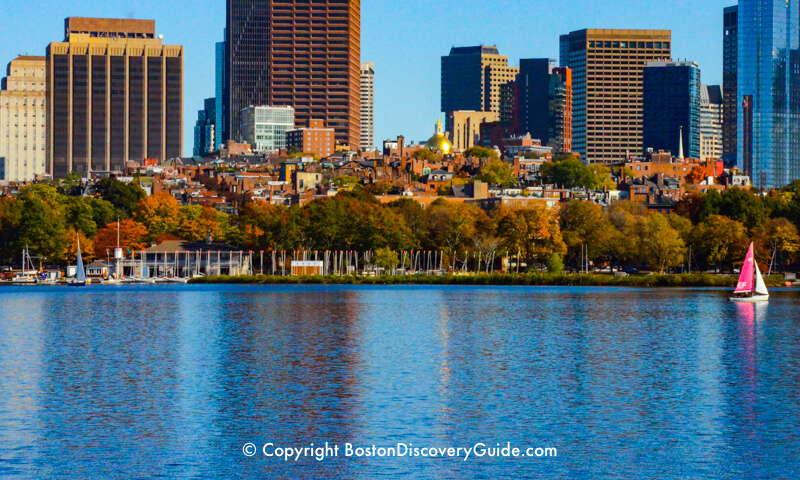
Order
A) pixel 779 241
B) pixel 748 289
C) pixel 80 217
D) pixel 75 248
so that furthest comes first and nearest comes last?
1. pixel 80 217
2. pixel 75 248
3. pixel 779 241
4. pixel 748 289

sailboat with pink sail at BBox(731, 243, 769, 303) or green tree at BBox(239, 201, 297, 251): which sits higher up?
green tree at BBox(239, 201, 297, 251)

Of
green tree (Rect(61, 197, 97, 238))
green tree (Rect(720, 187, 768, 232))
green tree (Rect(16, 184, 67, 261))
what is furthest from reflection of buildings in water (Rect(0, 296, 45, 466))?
green tree (Rect(720, 187, 768, 232))

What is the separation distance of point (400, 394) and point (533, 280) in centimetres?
10728

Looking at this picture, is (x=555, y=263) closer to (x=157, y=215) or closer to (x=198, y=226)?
(x=198, y=226)

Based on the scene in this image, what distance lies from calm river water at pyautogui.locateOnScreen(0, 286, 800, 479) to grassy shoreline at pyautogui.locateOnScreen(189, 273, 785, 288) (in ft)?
195

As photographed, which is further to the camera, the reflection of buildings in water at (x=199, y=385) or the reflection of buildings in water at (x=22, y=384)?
the reflection of buildings in water at (x=199, y=385)

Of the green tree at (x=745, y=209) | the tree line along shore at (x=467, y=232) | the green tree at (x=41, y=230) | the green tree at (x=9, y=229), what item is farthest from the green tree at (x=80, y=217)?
the green tree at (x=745, y=209)

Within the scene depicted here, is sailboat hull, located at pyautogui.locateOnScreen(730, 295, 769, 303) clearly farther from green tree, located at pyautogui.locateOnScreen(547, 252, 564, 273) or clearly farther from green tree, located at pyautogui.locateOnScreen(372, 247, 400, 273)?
green tree, located at pyautogui.locateOnScreen(372, 247, 400, 273)

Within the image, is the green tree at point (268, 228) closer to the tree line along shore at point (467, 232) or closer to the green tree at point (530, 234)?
the tree line along shore at point (467, 232)

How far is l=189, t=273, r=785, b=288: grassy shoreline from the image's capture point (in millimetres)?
153250

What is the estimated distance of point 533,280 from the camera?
156 metres

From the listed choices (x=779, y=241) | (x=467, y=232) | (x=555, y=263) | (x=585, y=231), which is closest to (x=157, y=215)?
(x=467, y=232)

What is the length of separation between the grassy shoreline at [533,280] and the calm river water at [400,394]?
195ft

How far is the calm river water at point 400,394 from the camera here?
3712 cm
